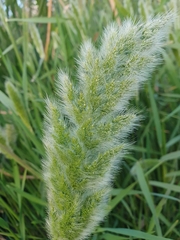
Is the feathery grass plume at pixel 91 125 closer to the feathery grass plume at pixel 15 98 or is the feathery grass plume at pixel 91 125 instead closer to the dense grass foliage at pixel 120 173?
the dense grass foliage at pixel 120 173

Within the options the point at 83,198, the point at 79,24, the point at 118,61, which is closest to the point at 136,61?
the point at 118,61

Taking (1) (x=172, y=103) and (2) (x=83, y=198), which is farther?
(1) (x=172, y=103)

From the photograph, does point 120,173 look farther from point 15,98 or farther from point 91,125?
point 91,125

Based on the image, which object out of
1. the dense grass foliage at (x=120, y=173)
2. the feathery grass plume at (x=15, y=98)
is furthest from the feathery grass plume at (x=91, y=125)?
the feathery grass plume at (x=15, y=98)

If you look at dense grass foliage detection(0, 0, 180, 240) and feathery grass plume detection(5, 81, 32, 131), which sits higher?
feathery grass plume detection(5, 81, 32, 131)

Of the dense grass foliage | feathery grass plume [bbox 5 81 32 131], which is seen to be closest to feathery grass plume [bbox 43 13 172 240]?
the dense grass foliage

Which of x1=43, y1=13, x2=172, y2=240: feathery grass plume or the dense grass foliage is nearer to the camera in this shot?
x1=43, y1=13, x2=172, y2=240: feathery grass plume

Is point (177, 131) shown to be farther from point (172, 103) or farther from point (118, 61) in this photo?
point (118, 61)

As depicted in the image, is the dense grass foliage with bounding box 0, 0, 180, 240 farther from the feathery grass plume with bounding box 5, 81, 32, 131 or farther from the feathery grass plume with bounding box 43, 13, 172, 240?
the feathery grass plume with bounding box 43, 13, 172, 240
